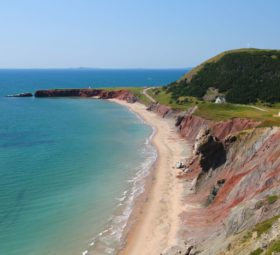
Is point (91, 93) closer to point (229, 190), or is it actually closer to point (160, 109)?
point (160, 109)

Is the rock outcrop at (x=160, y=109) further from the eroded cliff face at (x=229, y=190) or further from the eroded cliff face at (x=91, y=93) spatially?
the eroded cliff face at (x=229, y=190)

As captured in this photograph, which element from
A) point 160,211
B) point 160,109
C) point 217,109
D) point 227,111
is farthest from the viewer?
point 160,109

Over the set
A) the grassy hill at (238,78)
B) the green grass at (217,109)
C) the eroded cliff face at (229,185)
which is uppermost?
the grassy hill at (238,78)

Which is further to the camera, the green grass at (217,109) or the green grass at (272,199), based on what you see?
the green grass at (217,109)

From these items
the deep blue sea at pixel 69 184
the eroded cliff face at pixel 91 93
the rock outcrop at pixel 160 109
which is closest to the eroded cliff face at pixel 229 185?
the deep blue sea at pixel 69 184

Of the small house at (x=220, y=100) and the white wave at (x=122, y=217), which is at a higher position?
the small house at (x=220, y=100)

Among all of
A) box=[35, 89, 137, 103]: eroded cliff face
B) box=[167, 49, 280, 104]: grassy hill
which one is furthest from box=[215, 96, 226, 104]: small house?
box=[35, 89, 137, 103]: eroded cliff face

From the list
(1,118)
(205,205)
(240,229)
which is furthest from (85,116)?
(240,229)

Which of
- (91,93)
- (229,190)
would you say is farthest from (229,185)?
(91,93)
